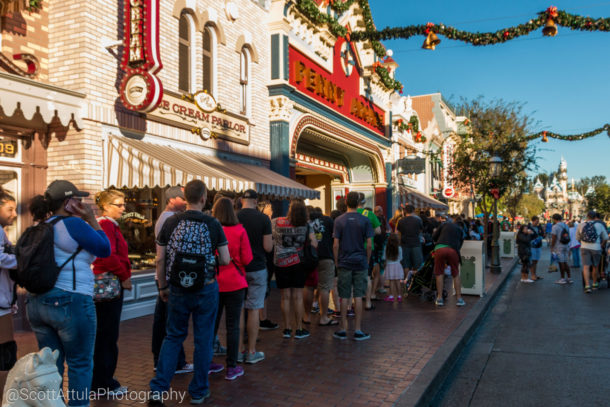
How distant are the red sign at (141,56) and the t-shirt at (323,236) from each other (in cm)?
316

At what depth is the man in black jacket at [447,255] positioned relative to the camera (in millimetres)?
8359

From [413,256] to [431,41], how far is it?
5.84 m

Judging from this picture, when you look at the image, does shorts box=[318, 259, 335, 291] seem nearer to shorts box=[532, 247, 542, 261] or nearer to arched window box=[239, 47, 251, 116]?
arched window box=[239, 47, 251, 116]

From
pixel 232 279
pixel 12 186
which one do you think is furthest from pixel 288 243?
pixel 12 186

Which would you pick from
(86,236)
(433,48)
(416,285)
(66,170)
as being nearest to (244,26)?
(433,48)

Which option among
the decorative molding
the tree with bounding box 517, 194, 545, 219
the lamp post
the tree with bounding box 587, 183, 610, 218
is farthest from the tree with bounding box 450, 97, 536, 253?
the tree with bounding box 517, 194, 545, 219

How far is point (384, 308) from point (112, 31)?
6465 millimetres

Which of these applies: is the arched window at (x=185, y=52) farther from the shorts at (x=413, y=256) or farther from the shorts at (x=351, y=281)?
the shorts at (x=413, y=256)

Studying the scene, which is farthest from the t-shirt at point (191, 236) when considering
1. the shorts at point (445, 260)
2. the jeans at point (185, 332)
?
the shorts at point (445, 260)

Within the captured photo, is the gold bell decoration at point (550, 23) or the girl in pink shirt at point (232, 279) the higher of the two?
the gold bell decoration at point (550, 23)

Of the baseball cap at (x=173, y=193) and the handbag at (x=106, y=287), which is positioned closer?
the handbag at (x=106, y=287)

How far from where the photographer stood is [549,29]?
11203 millimetres

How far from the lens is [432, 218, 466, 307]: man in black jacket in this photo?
836cm

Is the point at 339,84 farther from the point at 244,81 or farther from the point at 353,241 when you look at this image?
the point at 353,241
